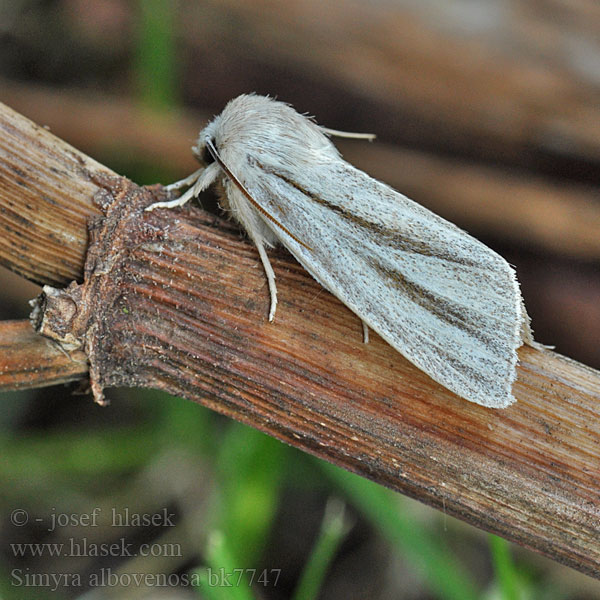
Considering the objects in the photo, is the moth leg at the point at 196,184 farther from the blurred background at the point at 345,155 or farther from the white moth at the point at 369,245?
the blurred background at the point at 345,155

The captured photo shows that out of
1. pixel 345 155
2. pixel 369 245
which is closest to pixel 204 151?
pixel 369 245

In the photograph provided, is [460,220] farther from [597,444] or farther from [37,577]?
[37,577]

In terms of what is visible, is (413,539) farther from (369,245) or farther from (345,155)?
(345,155)

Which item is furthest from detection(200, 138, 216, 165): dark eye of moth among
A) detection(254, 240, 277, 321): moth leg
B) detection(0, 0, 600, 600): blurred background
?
detection(254, 240, 277, 321): moth leg

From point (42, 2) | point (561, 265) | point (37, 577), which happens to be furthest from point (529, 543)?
point (42, 2)

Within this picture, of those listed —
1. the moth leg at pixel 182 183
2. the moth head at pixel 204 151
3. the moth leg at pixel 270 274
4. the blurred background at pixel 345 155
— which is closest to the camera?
the moth leg at pixel 270 274

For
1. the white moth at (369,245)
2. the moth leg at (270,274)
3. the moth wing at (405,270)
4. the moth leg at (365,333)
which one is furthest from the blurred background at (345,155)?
the moth leg at (365,333)

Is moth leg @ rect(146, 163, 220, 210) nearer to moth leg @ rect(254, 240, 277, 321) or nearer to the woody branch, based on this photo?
the woody branch

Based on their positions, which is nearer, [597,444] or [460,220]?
[597,444]
